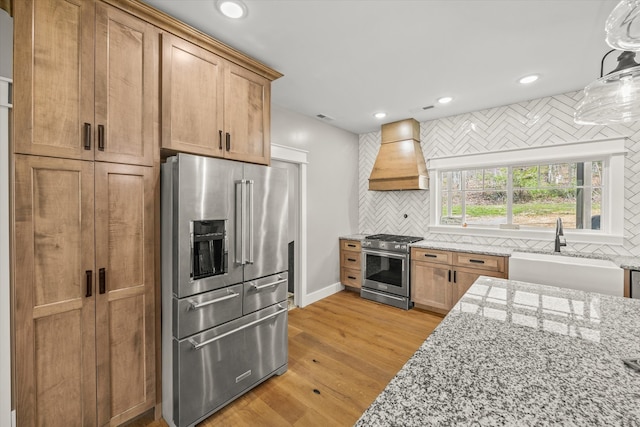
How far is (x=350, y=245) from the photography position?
4418 mm

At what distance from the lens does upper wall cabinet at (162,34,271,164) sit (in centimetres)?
185

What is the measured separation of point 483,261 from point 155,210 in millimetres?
3375

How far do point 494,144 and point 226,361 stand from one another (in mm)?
3932

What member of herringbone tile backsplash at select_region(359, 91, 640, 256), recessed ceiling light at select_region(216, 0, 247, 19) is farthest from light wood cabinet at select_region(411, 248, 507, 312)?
recessed ceiling light at select_region(216, 0, 247, 19)

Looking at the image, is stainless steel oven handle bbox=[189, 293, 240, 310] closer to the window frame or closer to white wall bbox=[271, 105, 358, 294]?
white wall bbox=[271, 105, 358, 294]

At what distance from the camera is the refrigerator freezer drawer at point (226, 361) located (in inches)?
67.8

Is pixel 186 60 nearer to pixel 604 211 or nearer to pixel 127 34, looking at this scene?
pixel 127 34

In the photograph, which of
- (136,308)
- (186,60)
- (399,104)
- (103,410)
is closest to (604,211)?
(399,104)

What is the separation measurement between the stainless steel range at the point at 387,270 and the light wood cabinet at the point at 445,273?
118mm

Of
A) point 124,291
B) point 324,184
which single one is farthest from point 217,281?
point 324,184

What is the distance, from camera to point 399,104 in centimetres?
348

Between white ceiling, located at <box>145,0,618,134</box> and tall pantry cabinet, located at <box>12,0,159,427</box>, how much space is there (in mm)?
519

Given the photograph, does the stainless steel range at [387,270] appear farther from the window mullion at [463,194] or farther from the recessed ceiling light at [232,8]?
the recessed ceiling light at [232,8]

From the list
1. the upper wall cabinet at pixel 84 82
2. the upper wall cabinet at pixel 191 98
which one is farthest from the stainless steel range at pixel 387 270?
the upper wall cabinet at pixel 84 82
